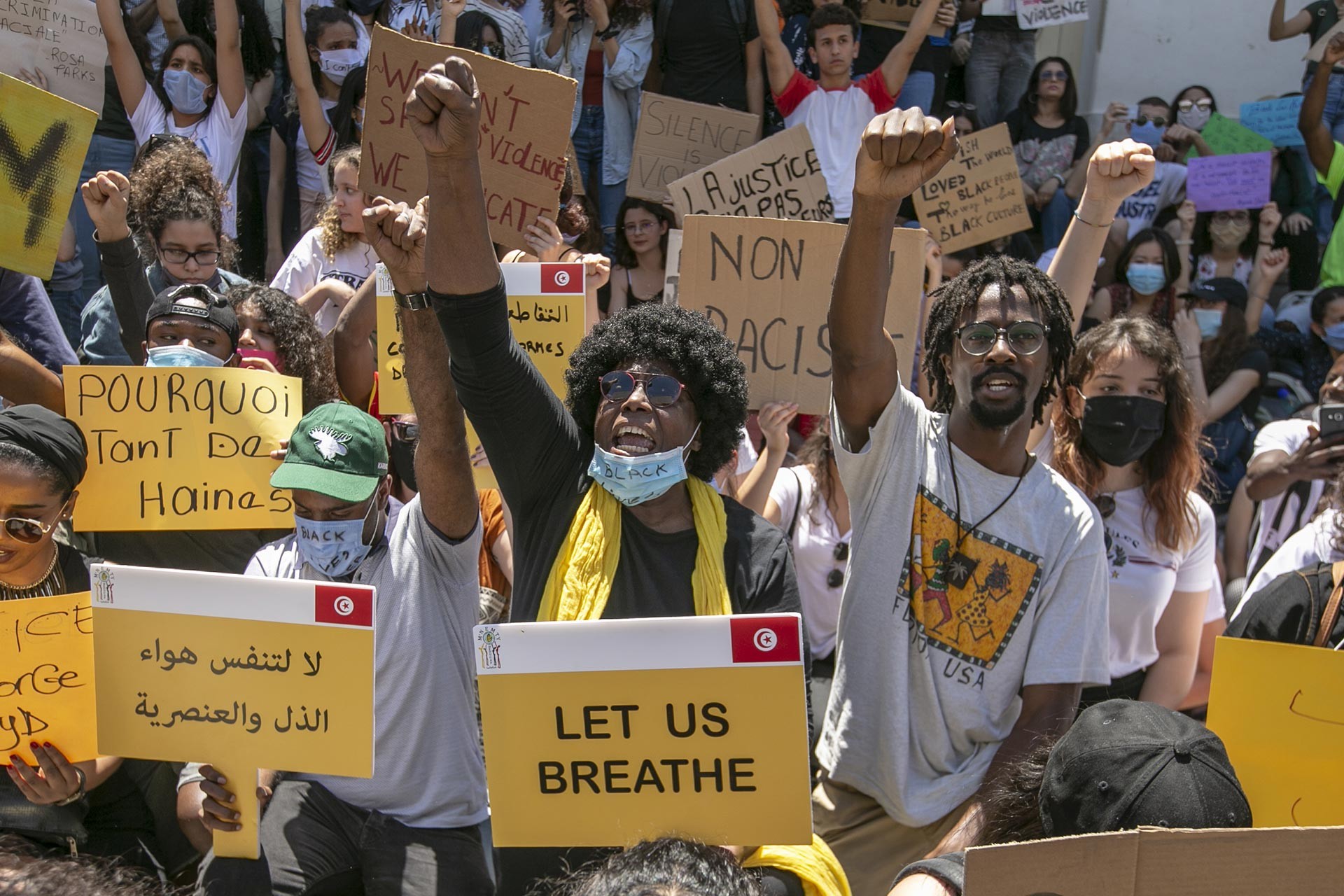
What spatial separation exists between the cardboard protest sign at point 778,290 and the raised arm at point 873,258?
121 cm

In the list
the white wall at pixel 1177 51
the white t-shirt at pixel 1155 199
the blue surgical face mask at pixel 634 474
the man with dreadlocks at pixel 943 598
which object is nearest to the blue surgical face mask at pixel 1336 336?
the white t-shirt at pixel 1155 199

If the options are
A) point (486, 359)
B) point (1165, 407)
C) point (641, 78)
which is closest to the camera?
point (486, 359)

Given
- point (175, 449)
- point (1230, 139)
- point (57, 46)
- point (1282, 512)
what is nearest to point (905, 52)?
point (1230, 139)

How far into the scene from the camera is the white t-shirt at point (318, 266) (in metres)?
5.51

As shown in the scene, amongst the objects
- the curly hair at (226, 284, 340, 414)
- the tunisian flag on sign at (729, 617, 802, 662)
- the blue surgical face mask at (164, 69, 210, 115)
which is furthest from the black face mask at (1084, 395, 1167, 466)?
the blue surgical face mask at (164, 69, 210, 115)

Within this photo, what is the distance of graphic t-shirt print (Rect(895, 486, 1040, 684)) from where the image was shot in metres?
2.93

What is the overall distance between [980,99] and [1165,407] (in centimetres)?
527

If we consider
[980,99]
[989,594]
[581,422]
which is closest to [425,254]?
[581,422]

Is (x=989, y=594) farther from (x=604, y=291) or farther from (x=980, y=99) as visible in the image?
(x=980, y=99)

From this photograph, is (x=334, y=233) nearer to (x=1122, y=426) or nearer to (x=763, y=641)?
(x=1122, y=426)

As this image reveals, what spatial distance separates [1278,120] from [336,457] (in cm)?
828

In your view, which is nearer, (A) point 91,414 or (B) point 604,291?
(A) point 91,414

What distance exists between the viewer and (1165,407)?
398 cm

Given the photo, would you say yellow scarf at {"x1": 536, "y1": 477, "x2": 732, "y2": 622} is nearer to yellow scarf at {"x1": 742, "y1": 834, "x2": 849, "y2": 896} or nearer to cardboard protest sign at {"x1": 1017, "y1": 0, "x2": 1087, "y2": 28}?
yellow scarf at {"x1": 742, "y1": 834, "x2": 849, "y2": 896}
